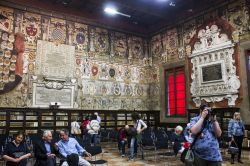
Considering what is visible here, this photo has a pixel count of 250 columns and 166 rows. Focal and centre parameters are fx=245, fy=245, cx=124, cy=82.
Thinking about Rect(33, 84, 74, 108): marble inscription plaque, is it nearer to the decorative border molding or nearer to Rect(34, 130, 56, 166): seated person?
the decorative border molding

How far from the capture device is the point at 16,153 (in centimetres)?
511

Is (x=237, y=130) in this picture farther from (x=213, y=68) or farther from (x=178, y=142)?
(x=213, y=68)

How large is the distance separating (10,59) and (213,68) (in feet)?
35.8

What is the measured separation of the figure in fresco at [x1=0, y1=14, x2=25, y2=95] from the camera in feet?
41.2

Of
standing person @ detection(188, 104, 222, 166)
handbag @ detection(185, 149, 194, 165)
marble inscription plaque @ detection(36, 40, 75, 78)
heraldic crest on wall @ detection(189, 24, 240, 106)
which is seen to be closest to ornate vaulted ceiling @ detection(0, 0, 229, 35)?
heraldic crest on wall @ detection(189, 24, 240, 106)

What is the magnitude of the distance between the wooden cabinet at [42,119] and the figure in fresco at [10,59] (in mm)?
1368

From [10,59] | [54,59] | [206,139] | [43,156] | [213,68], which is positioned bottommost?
[43,156]

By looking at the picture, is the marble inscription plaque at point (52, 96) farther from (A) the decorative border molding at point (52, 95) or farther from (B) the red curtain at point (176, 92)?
(B) the red curtain at point (176, 92)

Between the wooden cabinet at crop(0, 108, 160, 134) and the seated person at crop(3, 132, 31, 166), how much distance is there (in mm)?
7492

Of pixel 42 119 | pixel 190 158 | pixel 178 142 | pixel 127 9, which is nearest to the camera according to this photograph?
pixel 190 158

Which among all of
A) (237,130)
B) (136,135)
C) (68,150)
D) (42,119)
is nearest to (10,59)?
(42,119)

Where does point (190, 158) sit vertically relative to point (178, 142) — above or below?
above

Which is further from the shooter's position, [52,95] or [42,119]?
[52,95]

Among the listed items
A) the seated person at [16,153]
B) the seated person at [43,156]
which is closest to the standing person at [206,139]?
the seated person at [43,156]
